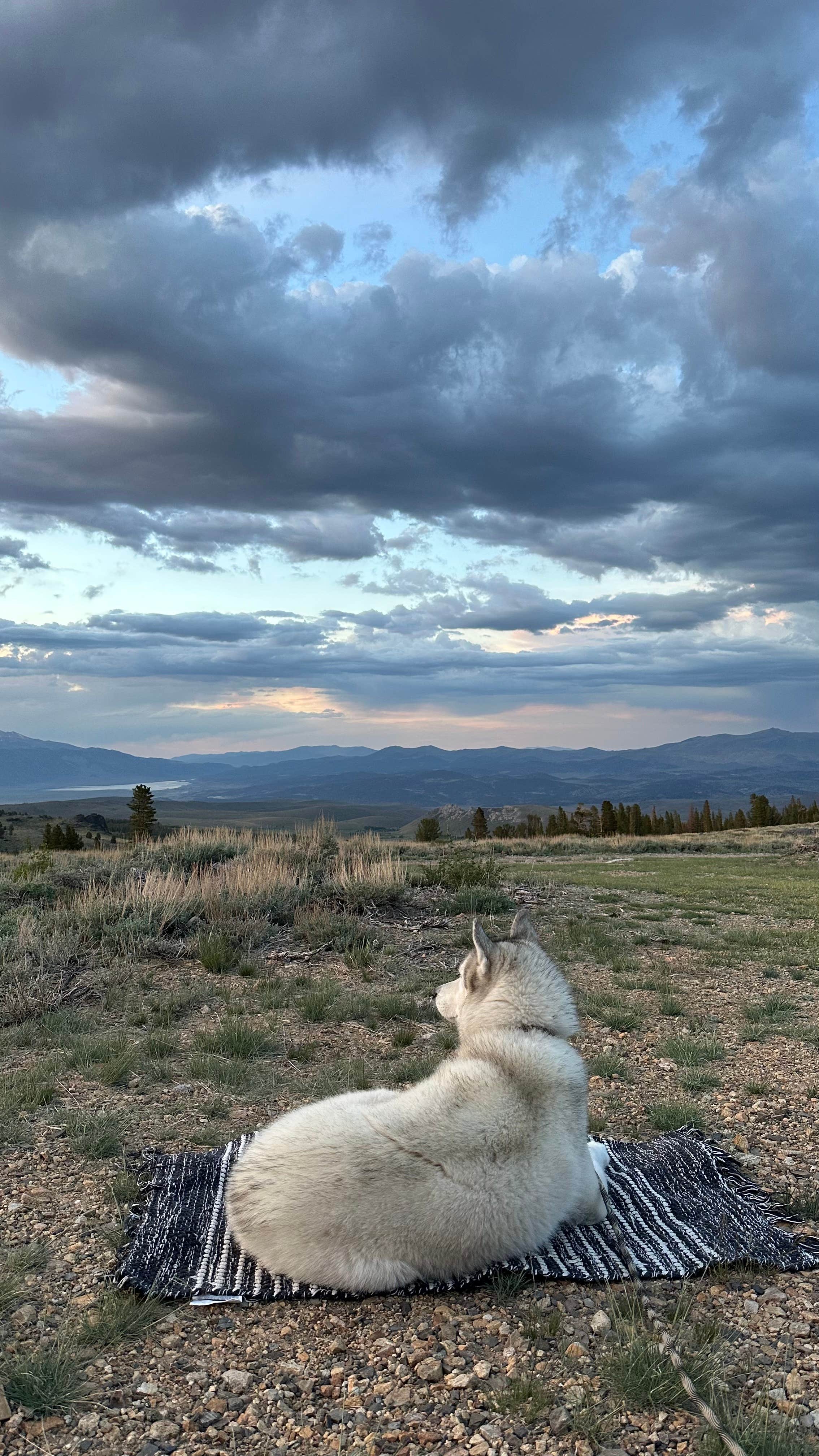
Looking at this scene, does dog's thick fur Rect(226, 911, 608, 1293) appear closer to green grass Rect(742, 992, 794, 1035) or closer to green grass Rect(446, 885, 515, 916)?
green grass Rect(742, 992, 794, 1035)

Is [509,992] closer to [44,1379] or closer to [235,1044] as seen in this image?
[44,1379]

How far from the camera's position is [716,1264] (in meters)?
3.79

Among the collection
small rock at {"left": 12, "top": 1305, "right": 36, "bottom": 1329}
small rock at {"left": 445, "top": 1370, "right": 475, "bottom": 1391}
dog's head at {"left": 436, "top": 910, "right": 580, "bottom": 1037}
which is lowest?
small rock at {"left": 445, "top": 1370, "right": 475, "bottom": 1391}

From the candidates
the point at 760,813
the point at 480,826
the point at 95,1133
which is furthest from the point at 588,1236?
the point at 760,813

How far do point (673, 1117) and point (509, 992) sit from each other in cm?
259

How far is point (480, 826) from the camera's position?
6862 cm

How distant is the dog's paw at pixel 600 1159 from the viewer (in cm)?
407

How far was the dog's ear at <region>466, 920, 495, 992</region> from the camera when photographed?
402cm

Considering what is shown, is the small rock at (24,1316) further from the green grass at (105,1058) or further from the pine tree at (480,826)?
the pine tree at (480,826)

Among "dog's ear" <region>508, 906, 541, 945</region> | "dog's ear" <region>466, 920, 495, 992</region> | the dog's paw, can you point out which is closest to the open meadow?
the dog's paw

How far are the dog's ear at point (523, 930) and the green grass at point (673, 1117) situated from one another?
219cm

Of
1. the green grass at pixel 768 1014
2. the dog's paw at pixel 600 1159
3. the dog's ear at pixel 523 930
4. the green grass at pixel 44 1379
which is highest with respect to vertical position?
the dog's ear at pixel 523 930

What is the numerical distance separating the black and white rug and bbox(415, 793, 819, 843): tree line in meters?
49.7

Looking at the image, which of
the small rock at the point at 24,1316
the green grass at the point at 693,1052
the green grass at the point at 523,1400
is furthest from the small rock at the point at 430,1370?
the green grass at the point at 693,1052
